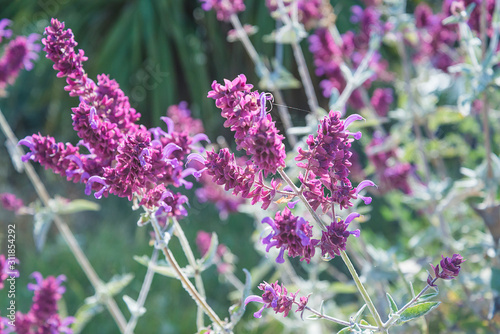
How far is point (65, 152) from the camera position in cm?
100

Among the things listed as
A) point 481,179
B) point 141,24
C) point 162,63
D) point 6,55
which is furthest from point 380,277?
point 141,24

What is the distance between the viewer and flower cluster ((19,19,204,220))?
33.8 inches

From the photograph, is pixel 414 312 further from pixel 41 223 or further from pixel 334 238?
pixel 41 223

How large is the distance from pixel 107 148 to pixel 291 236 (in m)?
0.36

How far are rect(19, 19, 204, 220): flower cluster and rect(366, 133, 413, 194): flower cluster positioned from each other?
3.77 feet

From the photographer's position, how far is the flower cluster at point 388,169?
2012mm

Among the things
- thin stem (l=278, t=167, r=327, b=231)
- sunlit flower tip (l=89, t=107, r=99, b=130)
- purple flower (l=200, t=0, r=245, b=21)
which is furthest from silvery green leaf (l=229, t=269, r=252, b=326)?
purple flower (l=200, t=0, r=245, b=21)

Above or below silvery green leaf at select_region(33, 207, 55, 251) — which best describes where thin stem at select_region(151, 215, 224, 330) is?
below

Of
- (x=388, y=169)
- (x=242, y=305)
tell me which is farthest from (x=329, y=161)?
(x=388, y=169)

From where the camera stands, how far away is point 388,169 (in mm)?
2035

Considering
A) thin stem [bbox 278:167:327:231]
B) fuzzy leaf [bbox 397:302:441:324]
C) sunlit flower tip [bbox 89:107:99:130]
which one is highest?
sunlit flower tip [bbox 89:107:99:130]

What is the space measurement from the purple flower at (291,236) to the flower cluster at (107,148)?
0.21m

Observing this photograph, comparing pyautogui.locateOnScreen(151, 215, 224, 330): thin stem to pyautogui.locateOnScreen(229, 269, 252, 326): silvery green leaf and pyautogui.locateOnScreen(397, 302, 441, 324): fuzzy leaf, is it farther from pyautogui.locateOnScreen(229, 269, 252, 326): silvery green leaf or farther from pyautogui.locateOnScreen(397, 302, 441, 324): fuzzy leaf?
pyautogui.locateOnScreen(397, 302, 441, 324): fuzzy leaf

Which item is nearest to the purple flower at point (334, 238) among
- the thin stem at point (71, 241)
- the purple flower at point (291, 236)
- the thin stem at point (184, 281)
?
the purple flower at point (291, 236)
